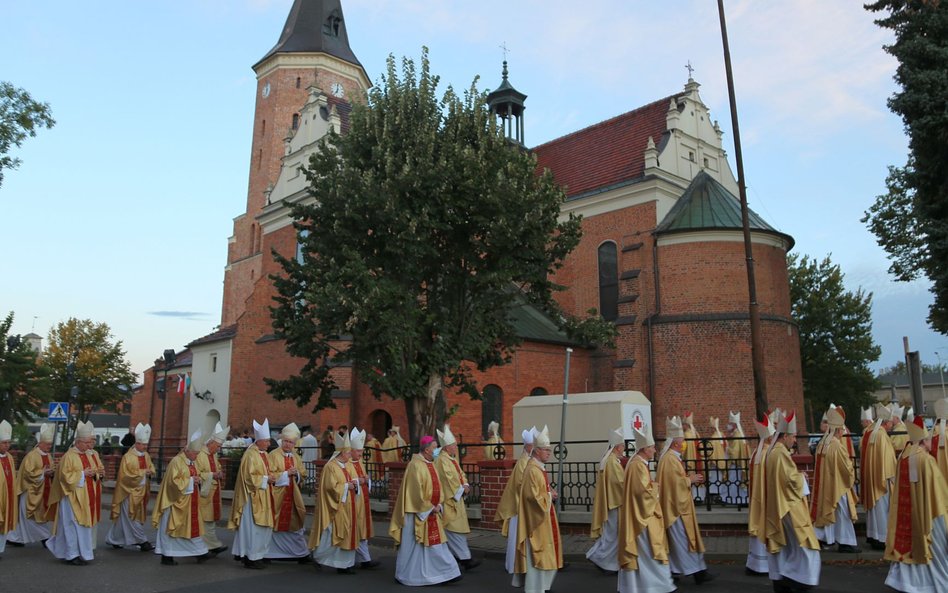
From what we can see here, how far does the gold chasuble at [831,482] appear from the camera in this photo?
32.8 ft

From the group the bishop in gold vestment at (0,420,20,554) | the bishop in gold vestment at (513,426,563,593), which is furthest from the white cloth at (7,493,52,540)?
the bishop in gold vestment at (513,426,563,593)

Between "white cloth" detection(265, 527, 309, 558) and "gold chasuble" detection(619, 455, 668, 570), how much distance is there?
17.7ft

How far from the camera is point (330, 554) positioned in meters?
10.5

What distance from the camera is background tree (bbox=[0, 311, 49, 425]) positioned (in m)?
26.3

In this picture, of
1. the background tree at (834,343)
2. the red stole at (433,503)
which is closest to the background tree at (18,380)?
the red stole at (433,503)

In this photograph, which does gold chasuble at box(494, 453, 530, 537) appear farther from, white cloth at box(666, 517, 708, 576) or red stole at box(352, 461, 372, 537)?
red stole at box(352, 461, 372, 537)

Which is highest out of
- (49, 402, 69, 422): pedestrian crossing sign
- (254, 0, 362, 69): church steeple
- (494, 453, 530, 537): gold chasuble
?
(254, 0, 362, 69): church steeple

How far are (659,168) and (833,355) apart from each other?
54.4 ft

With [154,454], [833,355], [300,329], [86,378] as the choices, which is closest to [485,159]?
[300,329]

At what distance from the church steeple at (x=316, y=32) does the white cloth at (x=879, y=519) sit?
36.4m

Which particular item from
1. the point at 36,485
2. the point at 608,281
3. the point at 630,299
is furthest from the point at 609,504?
the point at 608,281

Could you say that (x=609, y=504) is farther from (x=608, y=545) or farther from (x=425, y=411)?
(x=425, y=411)

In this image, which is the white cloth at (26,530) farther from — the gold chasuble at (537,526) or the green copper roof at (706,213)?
the green copper roof at (706,213)

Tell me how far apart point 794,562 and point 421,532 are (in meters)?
4.40
